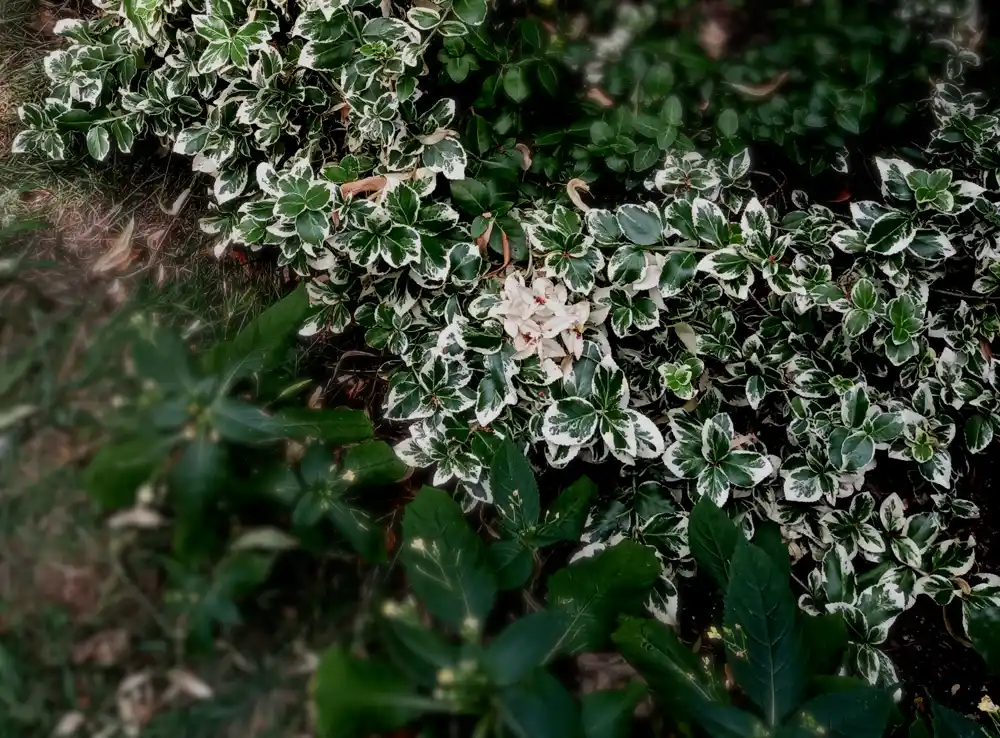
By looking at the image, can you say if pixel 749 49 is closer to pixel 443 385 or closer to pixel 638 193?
pixel 638 193

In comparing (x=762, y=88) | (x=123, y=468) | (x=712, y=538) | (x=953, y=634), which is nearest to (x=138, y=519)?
(x=123, y=468)

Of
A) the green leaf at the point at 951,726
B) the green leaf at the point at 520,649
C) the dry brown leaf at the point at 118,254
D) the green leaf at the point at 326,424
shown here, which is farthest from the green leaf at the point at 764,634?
the dry brown leaf at the point at 118,254

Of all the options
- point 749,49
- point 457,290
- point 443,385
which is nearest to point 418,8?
point 457,290

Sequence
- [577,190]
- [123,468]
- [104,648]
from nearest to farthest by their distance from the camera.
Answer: [123,468] → [104,648] → [577,190]

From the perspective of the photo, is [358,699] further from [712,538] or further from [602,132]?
[602,132]

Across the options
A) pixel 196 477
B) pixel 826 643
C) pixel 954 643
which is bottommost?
pixel 954 643

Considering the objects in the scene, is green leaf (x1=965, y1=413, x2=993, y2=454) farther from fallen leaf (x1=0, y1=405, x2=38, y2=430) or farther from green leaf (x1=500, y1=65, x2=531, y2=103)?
fallen leaf (x1=0, y1=405, x2=38, y2=430)

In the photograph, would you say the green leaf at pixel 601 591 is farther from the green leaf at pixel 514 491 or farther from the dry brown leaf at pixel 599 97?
the dry brown leaf at pixel 599 97

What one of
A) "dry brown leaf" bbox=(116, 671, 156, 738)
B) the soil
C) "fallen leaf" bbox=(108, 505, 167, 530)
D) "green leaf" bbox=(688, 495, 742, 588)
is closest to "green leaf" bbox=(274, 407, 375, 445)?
"fallen leaf" bbox=(108, 505, 167, 530)
